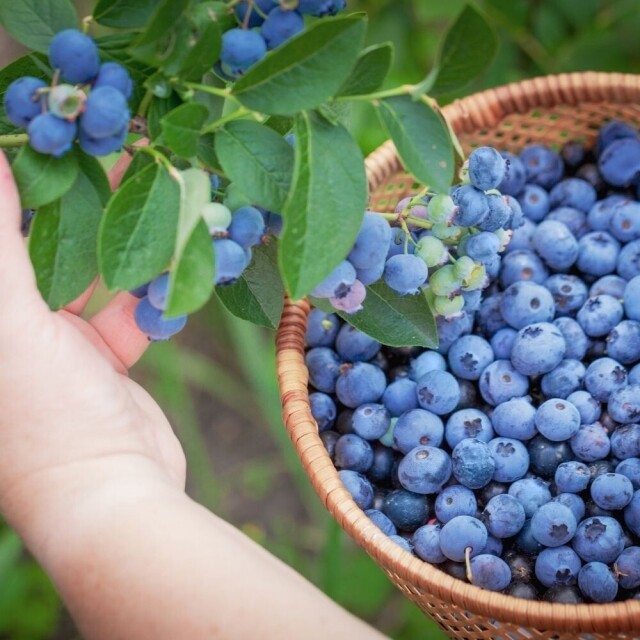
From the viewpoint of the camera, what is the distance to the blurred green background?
1.58 meters

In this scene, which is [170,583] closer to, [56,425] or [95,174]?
[56,425]

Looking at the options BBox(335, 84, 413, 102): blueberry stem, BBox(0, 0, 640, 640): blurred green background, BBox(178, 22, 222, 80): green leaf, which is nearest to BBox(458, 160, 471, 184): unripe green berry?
BBox(335, 84, 413, 102): blueberry stem

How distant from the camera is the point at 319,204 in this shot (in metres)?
0.64

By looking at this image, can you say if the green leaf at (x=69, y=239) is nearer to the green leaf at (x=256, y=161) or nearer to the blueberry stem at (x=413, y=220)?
the green leaf at (x=256, y=161)

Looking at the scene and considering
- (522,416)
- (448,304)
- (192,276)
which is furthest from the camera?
(522,416)

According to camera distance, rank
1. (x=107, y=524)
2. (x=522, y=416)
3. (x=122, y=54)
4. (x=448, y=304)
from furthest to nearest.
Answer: (x=522, y=416)
(x=448, y=304)
(x=107, y=524)
(x=122, y=54)

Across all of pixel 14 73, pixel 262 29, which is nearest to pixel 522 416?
pixel 262 29

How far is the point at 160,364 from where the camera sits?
172 centimetres

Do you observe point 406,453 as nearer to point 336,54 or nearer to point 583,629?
point 583,629

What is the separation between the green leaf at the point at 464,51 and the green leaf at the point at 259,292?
0.27 metres

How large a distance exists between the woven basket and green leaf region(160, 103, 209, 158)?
0.47 meters

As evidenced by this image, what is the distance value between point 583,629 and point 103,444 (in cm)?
52

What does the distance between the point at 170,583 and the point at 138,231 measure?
356 mm

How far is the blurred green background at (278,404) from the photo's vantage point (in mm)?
1579
